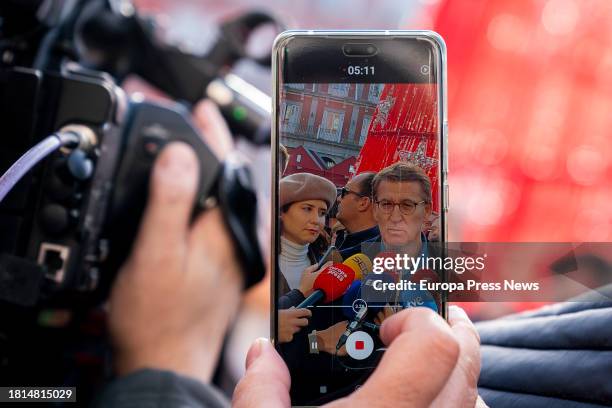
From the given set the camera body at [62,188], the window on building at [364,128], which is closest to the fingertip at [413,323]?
the window on building at [364,128]

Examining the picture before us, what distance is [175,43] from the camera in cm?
65

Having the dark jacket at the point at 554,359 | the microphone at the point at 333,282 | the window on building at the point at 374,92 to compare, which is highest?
the window on building at the point at 374,92

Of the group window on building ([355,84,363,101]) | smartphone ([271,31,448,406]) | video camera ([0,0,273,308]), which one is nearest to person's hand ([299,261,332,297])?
smartphone ([271,31,448,406])

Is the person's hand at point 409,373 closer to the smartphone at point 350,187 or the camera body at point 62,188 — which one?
the smartphone at point 350,187

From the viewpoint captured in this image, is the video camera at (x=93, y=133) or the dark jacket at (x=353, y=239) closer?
the dark jacket at (x=353, y=239)

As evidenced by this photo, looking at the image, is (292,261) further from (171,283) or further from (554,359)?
(171,283)

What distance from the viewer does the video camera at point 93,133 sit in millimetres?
446

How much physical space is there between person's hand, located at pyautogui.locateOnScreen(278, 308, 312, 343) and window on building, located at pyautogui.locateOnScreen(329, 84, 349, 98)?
0.13 meters

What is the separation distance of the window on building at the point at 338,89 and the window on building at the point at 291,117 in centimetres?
2

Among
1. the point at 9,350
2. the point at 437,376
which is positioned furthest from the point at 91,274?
the point at 437,376

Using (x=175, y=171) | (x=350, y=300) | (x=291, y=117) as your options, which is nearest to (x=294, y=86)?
(x=291, y=117)

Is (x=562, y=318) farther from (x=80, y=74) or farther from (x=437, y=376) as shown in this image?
(x=80, y=74)

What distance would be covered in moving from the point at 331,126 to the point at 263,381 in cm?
15

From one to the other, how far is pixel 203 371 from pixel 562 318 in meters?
0.36
